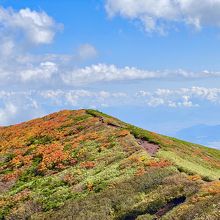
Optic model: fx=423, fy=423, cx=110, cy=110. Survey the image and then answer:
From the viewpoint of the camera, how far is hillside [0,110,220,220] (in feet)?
115

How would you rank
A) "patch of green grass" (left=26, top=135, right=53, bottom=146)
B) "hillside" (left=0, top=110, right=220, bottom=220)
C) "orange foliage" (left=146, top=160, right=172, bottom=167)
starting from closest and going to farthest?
"hillside" (left=0, top=110, right=220, bottom=220) → "orange foliage" (left=146, top=160, right=172, bottom=167) → "patch of green grass" (left=26, top=135, right=53, bottom=146)

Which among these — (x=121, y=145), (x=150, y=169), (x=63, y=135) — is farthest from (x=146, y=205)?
(x=63, y=135)

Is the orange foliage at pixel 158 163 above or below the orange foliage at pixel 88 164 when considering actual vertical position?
below

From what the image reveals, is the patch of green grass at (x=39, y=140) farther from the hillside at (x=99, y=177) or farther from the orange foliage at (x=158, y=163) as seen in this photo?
the orange foliage at (x=158, y=163)

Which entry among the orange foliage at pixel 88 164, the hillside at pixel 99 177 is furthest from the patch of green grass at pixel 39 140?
the orange foliage at pixel 88 164

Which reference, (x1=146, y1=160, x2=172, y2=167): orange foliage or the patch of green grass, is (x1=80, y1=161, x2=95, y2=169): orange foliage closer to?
(x1=146, y1=160, x2=172, y2=167): orange foliage

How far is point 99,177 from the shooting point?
45.9 meters

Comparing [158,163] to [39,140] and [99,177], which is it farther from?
[39,140]

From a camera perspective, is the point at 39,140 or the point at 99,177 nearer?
the point at 99,177

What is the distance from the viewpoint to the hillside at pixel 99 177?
34.9m

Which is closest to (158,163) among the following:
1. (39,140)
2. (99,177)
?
(99,177)

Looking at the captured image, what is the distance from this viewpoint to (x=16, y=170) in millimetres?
60531

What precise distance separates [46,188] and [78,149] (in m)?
12.8

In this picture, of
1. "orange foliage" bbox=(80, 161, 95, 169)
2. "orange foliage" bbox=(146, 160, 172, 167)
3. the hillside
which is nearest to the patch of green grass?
the hillside
